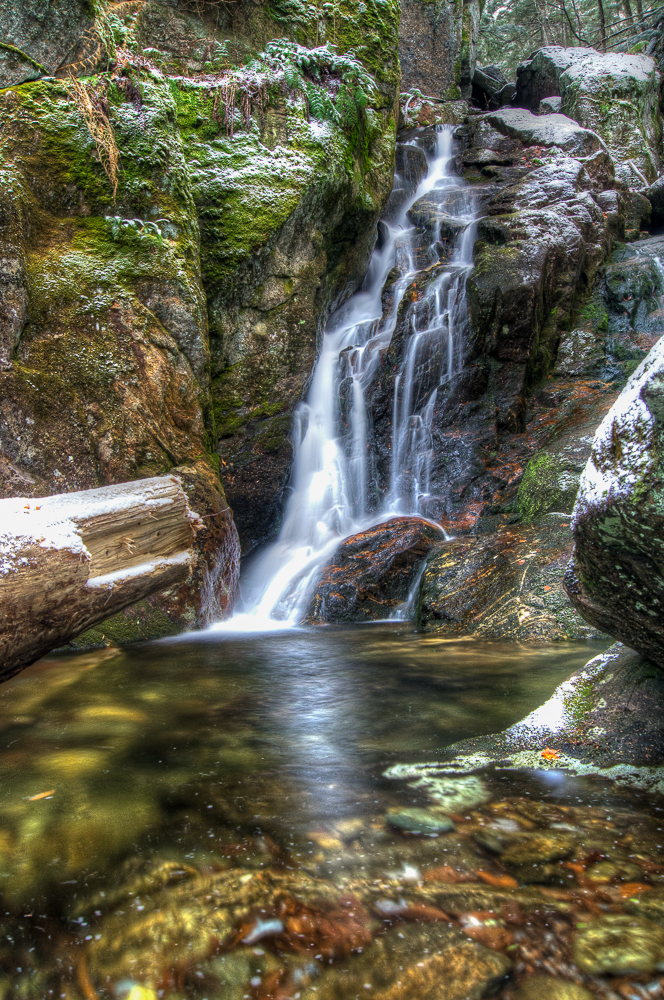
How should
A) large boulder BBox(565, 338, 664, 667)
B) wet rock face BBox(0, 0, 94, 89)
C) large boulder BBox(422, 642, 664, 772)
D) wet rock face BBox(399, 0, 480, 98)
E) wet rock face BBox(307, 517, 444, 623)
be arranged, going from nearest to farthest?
large boulder BBox(565, 338, 664, 667) → large boulder BBox(422, 642, 664, 772) → wet rock face BBox(0, 0, 94, 89) → wet rock face BBox(307, 517, 444, 623) → wet rock face BBox(399, 0, 480, 98)

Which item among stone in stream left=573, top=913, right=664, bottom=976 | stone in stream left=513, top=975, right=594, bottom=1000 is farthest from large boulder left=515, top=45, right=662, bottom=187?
stone in stream left=513, top=975, right=594, bottom=1000

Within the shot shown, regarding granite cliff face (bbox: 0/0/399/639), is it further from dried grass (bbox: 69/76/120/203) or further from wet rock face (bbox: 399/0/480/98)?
wet rock face (bbox: 399/0/480/98)

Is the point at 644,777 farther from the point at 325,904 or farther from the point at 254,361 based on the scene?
the point at 254,361

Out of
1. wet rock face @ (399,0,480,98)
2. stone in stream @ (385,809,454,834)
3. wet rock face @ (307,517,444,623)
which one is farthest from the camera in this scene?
wet rock face @ (399,0,480,98)

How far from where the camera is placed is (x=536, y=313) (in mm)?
9828

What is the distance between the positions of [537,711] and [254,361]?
620cm

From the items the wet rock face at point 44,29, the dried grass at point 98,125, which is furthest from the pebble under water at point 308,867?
the wet rock face at point 44,29

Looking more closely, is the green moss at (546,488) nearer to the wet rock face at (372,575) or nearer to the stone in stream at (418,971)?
the wet rock face at (372,575)

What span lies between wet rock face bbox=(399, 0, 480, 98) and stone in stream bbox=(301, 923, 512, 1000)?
71.6 ft

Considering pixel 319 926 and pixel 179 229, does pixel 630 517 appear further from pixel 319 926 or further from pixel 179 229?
pixel 179 229

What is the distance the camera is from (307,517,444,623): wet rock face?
23.5 ft

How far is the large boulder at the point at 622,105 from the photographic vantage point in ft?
50.6

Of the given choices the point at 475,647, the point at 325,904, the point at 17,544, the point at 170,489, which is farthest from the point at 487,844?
the point at 475,647

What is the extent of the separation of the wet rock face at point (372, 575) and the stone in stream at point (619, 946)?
17.7 ft
